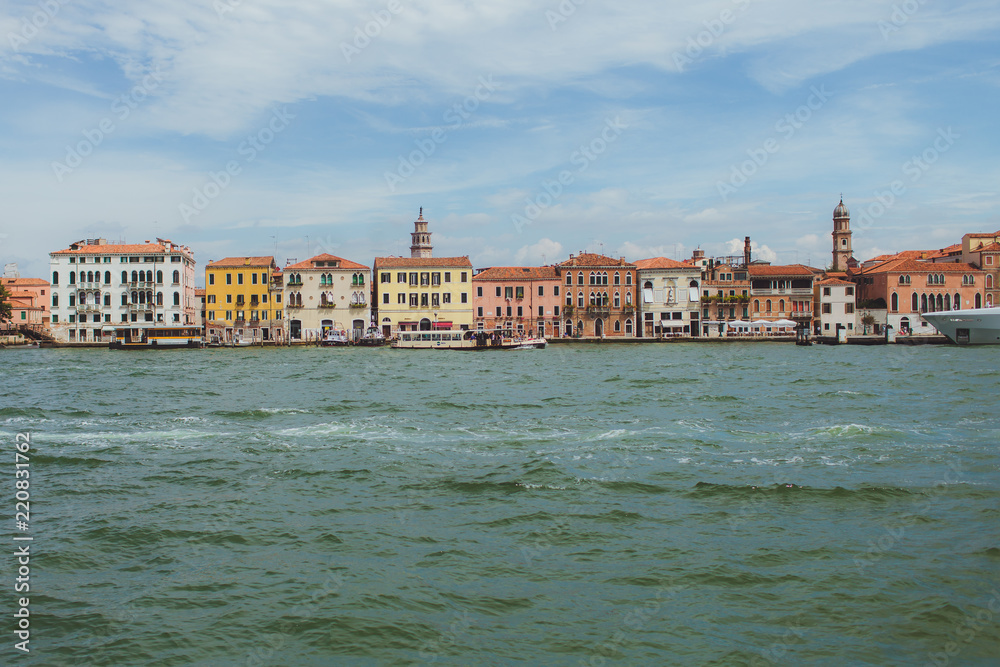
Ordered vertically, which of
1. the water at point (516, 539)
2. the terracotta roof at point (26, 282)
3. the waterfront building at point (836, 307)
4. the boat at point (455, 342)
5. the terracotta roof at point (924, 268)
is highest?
the terracotta roof at point (26, 282)

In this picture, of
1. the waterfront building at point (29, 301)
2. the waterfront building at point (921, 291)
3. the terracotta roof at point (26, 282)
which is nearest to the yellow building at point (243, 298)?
the waterfront building at point (29, 301)

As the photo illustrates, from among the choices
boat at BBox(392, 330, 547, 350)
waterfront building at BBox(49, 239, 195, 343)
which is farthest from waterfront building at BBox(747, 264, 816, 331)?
waterfront building at BBox(49, 239, 195, 343)

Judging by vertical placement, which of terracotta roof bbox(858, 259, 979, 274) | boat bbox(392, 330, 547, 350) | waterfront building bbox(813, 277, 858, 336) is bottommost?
boat bbox(392, 330, 547, 350)

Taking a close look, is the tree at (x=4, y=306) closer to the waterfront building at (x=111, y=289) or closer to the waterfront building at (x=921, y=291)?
the waterfront building at (x=111, y=289)

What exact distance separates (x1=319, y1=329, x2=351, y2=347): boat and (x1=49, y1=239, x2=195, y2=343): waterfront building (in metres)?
11.1

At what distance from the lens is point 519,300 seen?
5741 cm

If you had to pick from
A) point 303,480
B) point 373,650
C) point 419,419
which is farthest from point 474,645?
point 419,419

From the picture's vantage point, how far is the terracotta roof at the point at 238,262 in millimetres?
56562

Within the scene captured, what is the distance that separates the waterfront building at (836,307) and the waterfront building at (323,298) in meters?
34.7

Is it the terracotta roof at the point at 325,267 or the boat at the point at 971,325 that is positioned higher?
the terracotta roof at the point at 325,267

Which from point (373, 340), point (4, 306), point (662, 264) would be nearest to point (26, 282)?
point (4, 306)

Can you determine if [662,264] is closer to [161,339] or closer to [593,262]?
[593,262]

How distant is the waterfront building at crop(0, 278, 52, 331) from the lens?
58.8m

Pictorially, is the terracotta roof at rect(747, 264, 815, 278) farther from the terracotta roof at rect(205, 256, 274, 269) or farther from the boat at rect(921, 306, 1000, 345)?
the terracotta roof at rect(205, 256, 274, 269)
